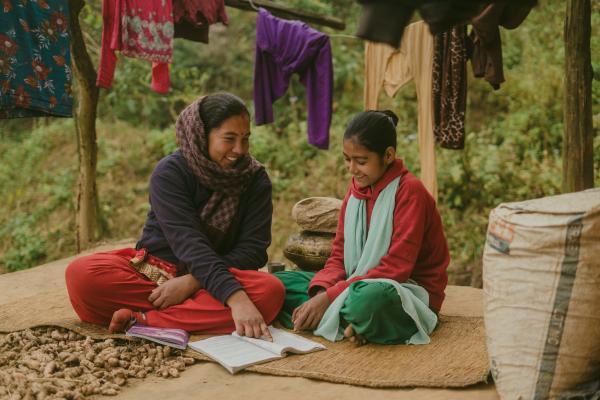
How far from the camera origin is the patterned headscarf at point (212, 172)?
309 centimetres

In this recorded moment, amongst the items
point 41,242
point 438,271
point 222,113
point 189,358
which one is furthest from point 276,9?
point 41,242

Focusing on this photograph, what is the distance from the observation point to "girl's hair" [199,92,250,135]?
3.02 m

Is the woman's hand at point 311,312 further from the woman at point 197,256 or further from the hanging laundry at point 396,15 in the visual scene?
the hanging laundry at point 396,15

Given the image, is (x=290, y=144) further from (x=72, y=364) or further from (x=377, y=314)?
(x=72, y=364)

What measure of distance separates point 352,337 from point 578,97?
1.87 m

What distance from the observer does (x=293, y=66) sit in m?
4.95

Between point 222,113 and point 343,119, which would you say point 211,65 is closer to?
point 343,119

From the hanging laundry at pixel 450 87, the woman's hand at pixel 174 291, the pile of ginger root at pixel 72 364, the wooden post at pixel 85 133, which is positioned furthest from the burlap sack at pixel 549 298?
the wooden post at pixel 85 133

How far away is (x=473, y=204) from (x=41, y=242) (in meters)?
4.89

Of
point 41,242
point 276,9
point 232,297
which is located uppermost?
point 276,9

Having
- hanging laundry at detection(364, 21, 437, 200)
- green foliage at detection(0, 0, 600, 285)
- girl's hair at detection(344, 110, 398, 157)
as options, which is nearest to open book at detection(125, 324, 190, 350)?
girl's hair at detection(344, 110, 398, 157)

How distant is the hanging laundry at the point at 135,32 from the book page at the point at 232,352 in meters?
2.11

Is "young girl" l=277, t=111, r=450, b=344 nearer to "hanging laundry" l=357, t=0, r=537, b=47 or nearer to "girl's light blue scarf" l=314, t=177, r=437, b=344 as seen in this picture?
"girl's light blue scarf" l=314, t=177, r=437, b=344

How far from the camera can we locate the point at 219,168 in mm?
3086
